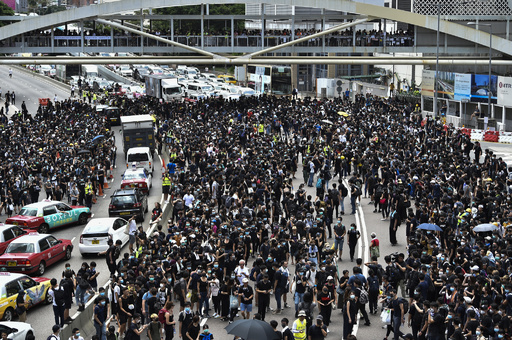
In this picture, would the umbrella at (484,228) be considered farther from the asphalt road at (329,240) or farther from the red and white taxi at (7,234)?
the red and white taxi at (7,234)

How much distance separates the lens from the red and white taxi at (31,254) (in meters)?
22.2

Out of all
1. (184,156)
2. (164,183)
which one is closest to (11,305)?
(164,183)

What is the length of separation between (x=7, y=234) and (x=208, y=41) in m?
34.7

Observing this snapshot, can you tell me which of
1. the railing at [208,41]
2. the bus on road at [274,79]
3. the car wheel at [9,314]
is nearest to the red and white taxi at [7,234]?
the car wheel at [9,314]

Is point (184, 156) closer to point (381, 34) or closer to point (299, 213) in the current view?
point (299, 213)

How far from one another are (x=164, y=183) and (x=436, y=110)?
24610mm

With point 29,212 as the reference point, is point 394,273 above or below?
above

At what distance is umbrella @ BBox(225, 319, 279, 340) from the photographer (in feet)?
45.0

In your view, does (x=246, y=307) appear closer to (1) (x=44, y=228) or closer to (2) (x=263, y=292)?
(2) (x=263, y=292)

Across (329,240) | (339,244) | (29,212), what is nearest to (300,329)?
(339,244)

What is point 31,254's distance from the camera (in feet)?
73.6

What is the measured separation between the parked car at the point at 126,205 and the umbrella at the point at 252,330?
15043 millimetres

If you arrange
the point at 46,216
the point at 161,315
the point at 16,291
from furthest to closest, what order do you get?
the point at 46,216
the point at 16,291
the point at 161,315

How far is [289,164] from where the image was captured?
32.8 metres
